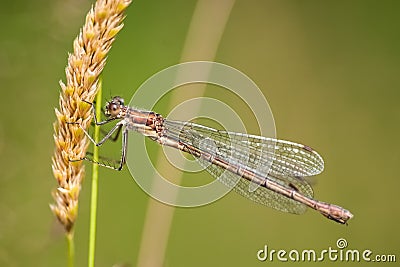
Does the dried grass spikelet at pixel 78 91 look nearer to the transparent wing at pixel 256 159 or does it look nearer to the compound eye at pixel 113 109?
the compound eye at pixel 113 109

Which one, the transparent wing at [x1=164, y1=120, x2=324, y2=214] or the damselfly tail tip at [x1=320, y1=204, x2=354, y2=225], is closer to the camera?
the damselfly tail tip at [x1=320, y1=204, x2=354, y2=225]

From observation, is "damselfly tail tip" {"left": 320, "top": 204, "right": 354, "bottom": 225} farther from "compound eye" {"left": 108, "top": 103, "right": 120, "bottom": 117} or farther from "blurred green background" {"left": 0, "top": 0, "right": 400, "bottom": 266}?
"compound eye" {"left": 108, "top": 103, "right": 120, "bottom": 117}

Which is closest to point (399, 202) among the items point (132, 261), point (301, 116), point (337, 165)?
point (337, 165)

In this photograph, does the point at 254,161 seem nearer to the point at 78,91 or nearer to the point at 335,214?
the point at 335,214

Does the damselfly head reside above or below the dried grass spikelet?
above

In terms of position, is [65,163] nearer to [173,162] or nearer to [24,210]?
[173,162]

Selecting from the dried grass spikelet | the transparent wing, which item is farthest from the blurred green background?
the dried grass spikelet

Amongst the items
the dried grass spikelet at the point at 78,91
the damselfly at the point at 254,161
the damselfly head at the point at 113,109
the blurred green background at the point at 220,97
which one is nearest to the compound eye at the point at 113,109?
the damselfly head at the point at 113,109
